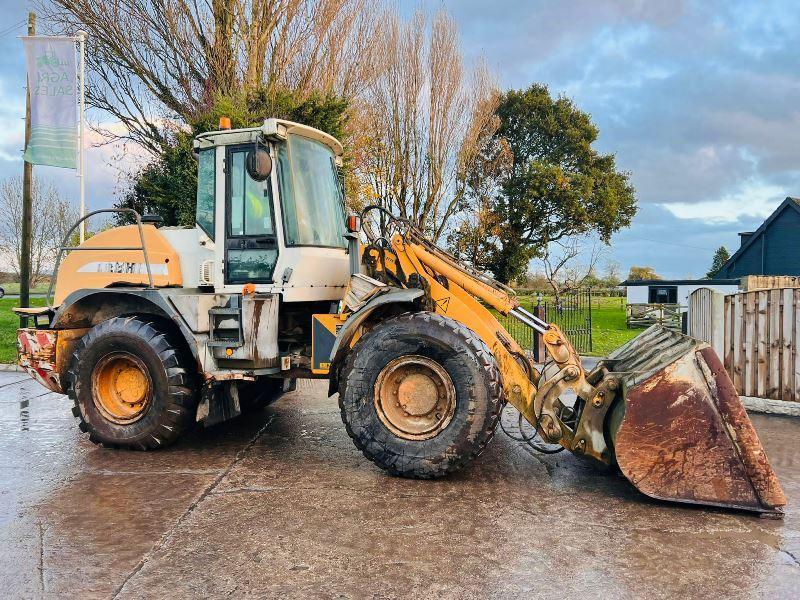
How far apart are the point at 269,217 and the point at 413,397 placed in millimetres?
2108

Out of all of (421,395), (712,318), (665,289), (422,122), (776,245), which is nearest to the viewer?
(421,395)

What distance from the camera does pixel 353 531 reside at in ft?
13.3

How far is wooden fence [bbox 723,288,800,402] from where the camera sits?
7.91 metres

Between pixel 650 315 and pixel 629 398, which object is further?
pixel 650 315

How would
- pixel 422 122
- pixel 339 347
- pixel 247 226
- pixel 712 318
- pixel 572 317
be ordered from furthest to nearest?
pixel 422 122, pixel 572 317, pixel 712 318, pixel 247 226, pixel 339 347

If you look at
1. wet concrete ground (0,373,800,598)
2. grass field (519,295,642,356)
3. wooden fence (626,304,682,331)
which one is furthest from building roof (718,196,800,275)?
wet concrete ground (0,373,800,598)

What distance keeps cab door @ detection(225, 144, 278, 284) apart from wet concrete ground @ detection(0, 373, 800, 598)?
171 cm

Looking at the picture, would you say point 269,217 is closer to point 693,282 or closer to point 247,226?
point 247,226

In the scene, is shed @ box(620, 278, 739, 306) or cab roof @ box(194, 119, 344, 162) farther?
shed @ box(620, 278, 739, 306)

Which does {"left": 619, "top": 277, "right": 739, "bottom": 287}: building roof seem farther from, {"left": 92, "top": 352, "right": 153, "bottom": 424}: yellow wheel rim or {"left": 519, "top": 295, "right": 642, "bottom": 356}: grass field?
{"left": 92, "top": 352, "right": 153, "bottom": 424}: yellow wheel rim

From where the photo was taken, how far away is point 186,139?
14.0m

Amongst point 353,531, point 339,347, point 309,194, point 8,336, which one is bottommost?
point 353,531

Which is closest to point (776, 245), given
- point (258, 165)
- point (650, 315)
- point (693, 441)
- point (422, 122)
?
point (650, 315)

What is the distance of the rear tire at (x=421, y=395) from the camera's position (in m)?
4.78
